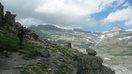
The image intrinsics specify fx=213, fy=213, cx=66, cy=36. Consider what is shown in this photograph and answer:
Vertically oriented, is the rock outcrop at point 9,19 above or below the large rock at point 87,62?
above

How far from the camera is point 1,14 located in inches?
3462

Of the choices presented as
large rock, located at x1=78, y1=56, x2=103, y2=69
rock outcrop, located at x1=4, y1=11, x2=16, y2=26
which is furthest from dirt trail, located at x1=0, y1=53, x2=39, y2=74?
rock outcrop, located at x1=4, y1=11, x2=16, y2=26

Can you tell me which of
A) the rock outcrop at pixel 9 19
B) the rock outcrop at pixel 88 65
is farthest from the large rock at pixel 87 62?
the rock outcrop at pixel 9 19

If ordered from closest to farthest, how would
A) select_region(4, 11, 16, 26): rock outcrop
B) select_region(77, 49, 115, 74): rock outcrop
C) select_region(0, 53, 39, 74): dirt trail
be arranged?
1. select_region(0, 53, 39, 74): dirt trail
2. select_region(77, 49, 115, 74): rock outcrop
3. select_region(4, 11, 16, 26): rock outcrop

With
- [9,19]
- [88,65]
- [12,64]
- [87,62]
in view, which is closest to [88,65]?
[88,65]

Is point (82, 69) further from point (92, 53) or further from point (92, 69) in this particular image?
point (92, 53)

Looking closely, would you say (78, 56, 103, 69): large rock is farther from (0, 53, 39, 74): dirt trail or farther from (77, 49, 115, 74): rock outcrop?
(0, 53, 39, 74): dirt trail

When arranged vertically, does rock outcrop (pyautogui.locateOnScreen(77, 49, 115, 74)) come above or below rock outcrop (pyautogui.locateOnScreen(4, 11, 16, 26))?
below

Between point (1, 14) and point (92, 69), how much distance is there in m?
52.8

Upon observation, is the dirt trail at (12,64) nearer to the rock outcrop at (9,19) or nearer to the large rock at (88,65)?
the large rock at (88,65)

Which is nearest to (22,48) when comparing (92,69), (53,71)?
(53,71)

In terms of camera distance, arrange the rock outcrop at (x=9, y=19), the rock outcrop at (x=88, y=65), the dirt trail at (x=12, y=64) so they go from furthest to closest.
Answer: the rock outcrop at (x=9, y=19)
the rock outcrop at (x=88, y=65)
the dirt trail at (x=12, y=64)

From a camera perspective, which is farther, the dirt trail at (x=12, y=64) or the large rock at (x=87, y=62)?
the large rock at (x=87, y=62)

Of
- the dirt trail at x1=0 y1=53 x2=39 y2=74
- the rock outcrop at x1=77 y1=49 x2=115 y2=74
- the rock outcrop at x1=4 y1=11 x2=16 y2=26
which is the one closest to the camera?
the dirt trail at x1=0 y1=53 x2=39 y2=74
